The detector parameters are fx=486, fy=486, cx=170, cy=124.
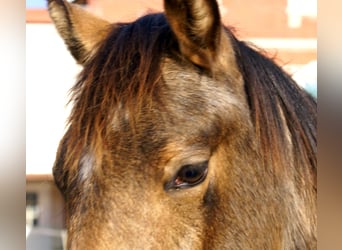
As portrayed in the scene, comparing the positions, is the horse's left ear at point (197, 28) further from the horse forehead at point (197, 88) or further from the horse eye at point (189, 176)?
the horse eye at point (189, 176)

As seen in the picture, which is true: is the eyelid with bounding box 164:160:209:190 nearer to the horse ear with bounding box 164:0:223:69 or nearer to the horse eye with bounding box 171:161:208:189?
the horse eye with bounding box 171:161:208:189

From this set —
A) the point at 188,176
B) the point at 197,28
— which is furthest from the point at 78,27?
the point at 188,176

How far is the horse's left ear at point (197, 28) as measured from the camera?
0.97 m

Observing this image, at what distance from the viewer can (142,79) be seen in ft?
3.24

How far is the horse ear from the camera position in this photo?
3.17 ft

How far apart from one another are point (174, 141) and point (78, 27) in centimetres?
35

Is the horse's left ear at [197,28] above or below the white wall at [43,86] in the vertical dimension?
above

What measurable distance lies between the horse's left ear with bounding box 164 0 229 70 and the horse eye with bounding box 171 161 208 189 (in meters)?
0.21

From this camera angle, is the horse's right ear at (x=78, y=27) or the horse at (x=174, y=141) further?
the horse's right ear at (x=78, y=27)

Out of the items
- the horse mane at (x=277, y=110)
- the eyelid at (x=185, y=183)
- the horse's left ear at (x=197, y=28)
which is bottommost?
the eyelid at (x=185, y=183)

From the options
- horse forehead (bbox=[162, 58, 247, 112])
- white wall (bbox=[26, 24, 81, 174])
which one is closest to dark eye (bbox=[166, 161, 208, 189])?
horse forehead (bbox=[162, 58, 247, 112])

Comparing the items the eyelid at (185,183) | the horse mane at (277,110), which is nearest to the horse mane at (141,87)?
the horse mane at (277,110)

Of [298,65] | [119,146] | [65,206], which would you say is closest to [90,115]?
[119,146]
